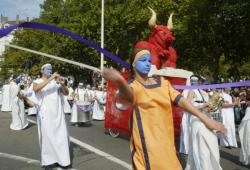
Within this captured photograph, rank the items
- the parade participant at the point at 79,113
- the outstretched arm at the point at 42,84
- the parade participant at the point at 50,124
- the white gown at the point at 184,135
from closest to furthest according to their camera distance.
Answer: the outstretched arm at the point at 42,84 → the parade participant at the point at 50,124 → the white gown at the point at 184,135 → the parade participant at the point at 79,113

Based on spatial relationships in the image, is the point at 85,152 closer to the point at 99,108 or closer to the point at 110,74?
the point at 110,74

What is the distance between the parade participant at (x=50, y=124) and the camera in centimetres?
809

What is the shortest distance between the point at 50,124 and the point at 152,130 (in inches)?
174

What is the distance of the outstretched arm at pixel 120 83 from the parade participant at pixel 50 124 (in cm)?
422

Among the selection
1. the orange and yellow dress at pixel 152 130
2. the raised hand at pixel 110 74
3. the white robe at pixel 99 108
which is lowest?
the white robe at pixel 99 108

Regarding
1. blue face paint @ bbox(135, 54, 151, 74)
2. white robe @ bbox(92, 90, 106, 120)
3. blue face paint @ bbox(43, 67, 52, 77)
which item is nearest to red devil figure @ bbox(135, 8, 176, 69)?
blue face paint @ bbox(43, 67, 52, 77)

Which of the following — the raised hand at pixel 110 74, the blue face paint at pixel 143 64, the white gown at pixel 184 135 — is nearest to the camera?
the raised hand at pixel 110 74

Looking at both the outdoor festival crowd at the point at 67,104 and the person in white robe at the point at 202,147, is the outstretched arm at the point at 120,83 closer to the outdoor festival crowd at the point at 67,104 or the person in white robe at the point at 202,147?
the person in white robe at the point at 202,147

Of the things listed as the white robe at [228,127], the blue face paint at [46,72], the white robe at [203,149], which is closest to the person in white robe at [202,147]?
the white robe at [203,149]

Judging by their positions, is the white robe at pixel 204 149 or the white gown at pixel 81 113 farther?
the white gown at pixel 81 113

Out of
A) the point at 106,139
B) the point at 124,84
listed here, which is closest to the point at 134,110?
the point at 124,84

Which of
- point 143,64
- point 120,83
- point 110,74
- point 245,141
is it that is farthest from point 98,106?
point 110,74

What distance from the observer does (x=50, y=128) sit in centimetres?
812

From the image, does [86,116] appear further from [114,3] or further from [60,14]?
[60,14]
